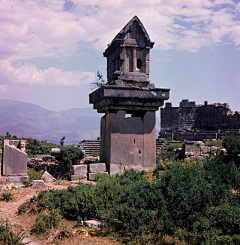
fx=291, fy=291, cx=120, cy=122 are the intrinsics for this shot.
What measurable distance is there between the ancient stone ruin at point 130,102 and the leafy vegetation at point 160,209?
80.5 inches

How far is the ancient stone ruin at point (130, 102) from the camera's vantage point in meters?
7.93

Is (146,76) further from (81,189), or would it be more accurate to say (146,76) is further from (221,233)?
(221,233)

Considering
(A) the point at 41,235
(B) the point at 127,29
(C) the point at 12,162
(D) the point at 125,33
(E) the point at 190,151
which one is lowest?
(A) the point at 41,235

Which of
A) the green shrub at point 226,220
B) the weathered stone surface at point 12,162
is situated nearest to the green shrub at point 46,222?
the green shrub at point 226,220

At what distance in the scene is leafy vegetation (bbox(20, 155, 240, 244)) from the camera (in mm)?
4548

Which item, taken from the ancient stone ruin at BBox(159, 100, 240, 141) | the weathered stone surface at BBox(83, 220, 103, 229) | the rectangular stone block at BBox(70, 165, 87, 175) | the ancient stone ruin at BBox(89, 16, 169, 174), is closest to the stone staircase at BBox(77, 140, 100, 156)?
the ancient stone ruin at BBox(159, 100, 240, 141)

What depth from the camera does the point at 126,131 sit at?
318 inches

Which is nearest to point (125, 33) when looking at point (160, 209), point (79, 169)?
point (79, 169)

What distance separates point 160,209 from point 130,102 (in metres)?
3.59

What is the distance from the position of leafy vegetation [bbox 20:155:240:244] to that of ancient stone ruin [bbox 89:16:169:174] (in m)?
2.04

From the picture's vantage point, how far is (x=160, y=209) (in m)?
5.06

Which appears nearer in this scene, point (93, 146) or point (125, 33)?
point (125, 33)

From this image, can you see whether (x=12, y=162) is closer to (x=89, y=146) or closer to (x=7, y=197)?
(x=7, y=197)

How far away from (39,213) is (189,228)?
9.18ft
